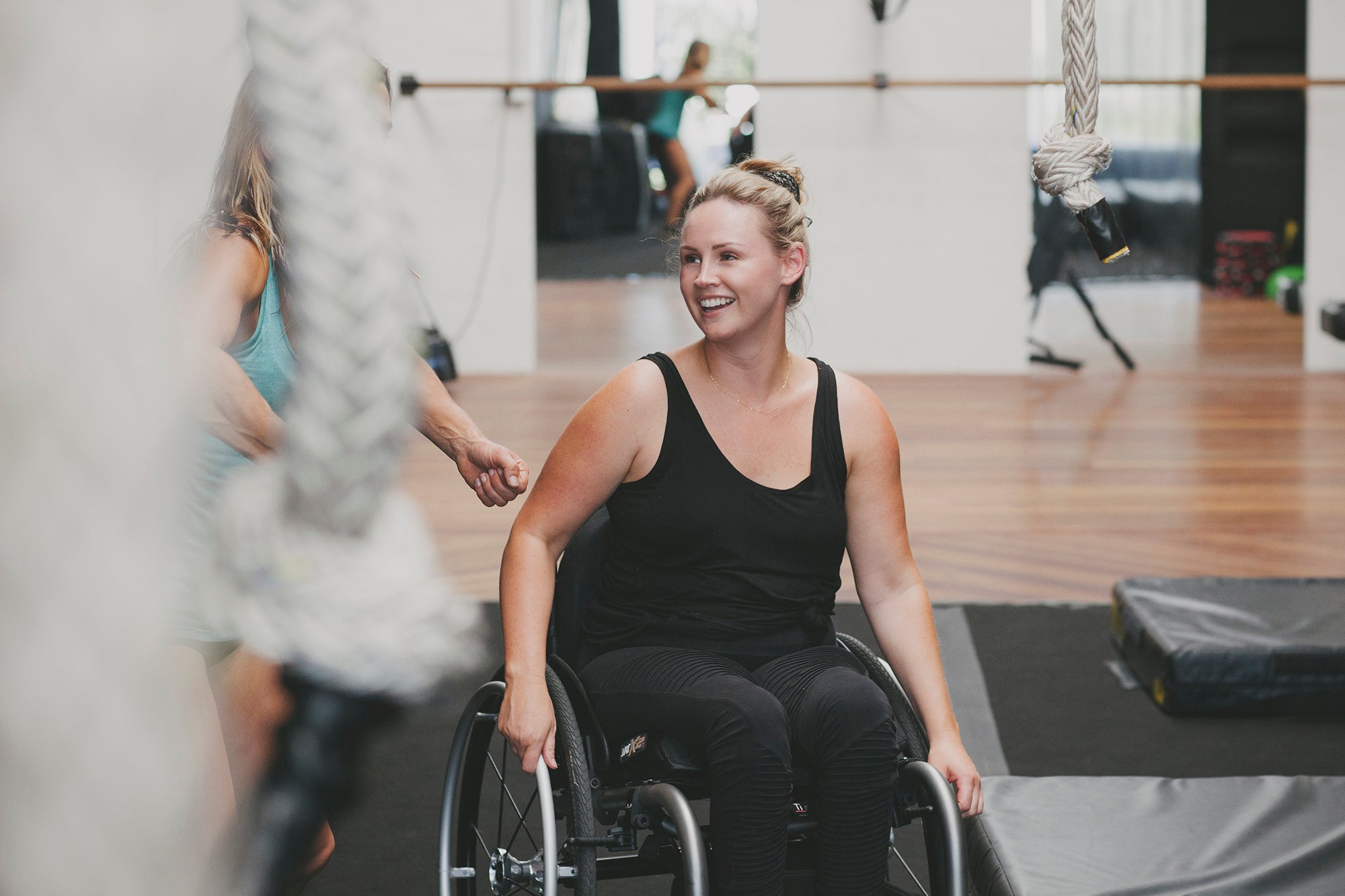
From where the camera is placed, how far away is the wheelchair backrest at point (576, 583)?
69.6 inches

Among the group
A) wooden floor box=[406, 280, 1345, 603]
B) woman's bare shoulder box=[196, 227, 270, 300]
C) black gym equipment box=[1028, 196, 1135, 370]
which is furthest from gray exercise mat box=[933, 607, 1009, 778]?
black gym equipment box=[1028, 196, 1135, 370]

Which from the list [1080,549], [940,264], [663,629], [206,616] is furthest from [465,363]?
[206,616]

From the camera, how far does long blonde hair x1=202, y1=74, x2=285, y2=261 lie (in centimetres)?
24

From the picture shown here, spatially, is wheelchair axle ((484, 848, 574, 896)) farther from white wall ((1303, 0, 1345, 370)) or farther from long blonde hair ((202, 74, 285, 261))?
white wall ((1303, 0, 1345, 370))

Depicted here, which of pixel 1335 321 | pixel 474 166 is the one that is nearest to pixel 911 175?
pixel 474 166

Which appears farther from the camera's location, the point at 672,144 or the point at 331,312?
the point at 672,144

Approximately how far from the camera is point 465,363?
22.7 feet

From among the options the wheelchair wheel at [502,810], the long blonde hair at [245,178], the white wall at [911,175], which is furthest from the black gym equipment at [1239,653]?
the white wall at [911,175]

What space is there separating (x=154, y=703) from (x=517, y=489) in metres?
1.29

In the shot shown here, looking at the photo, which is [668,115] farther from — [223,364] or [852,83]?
[223,364]

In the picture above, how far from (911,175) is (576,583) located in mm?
5442

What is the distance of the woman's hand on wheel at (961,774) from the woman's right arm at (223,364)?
47.6 inches

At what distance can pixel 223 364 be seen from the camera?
0.34 metres

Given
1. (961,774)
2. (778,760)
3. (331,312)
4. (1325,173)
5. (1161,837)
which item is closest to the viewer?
(331,312)
